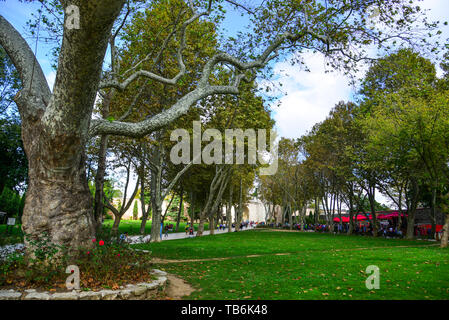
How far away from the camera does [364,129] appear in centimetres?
2242

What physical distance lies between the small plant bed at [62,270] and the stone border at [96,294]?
0.22 metres

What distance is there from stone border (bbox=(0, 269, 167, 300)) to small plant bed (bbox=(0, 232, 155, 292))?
22 centimetres

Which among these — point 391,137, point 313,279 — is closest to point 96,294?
point 313,279

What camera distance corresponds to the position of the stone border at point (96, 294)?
14.6 ft

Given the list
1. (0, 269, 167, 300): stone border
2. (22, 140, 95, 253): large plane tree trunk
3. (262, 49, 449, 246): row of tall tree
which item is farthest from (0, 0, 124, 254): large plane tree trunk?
(262, 49, 449, 246): row of tall tree

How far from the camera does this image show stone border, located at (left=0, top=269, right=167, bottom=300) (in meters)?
4.44

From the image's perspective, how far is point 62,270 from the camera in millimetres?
5297

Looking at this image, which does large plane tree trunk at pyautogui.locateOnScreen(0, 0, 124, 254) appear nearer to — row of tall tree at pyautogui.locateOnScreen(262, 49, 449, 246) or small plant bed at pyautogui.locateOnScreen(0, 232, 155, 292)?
small plant bed at pyautogui.locateOnScreen(0, 232, 155, 292)

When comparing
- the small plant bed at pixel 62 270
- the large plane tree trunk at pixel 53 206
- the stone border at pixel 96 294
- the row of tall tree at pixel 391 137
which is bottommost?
the stone border at pixel 96 294

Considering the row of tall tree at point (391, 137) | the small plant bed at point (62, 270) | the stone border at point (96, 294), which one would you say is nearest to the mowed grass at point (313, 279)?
the stone border at point (96, 294)

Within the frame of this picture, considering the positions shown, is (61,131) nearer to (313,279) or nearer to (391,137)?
(313,279)

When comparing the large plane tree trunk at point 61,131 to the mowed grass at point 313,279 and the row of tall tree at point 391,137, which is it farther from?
the row of tall tree at point 391,137
